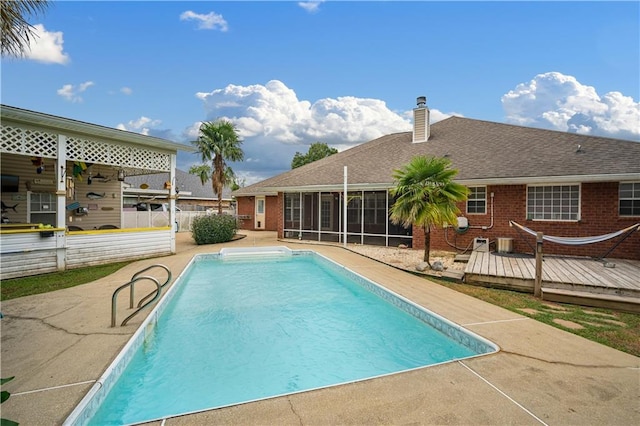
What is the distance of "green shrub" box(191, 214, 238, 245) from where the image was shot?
15203 millimetres

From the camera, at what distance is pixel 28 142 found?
865 centimetres

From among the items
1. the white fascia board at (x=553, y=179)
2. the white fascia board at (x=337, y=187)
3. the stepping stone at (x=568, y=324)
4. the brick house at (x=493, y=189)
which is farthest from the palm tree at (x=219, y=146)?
the stepping stone at (x=568, y=324)

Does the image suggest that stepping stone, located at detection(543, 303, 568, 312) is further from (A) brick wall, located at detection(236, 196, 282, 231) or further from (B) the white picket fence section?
(A) brick wall, located at detection(236, 196, 282, 231)

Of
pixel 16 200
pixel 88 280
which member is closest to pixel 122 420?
pixel 88 280

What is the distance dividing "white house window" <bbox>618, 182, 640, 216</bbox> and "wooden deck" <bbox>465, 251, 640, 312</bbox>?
68.6 inches

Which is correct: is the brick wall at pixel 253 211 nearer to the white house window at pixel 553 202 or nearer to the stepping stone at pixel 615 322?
the white house window at pixel 553 202

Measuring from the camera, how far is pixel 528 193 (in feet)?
36.1

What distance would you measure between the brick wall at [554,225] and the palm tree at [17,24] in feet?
41.4

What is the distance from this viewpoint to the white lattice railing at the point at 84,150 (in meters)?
8.47

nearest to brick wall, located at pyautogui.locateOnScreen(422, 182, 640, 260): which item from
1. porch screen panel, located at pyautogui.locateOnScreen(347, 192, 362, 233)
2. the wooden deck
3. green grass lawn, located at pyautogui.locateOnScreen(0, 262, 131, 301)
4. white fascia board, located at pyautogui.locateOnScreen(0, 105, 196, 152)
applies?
the wooden deck

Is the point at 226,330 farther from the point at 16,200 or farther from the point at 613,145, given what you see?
the point at 613,145

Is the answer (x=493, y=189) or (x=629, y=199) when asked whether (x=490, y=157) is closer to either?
(x=493, y=189)

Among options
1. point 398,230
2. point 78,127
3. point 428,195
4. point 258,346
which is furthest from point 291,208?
point 258,346

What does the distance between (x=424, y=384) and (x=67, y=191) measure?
1140cm
